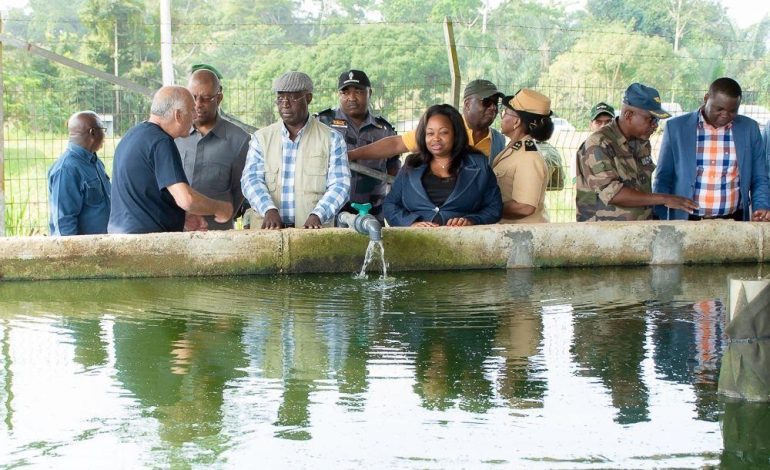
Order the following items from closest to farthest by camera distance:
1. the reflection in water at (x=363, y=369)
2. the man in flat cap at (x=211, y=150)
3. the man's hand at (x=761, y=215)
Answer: the reflection in water at (x=363, y=369) < the man in flat cap at (x=211, y=150) < the man's hand at (x=761, y=215)

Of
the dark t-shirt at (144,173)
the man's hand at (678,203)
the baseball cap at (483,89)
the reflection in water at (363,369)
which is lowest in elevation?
the reflection in water at (363,369)

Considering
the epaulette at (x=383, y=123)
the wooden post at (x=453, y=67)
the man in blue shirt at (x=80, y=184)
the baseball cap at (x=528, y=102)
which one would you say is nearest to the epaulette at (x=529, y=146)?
the baseball cap at (x=528, y=102)

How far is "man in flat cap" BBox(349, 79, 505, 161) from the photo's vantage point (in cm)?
764

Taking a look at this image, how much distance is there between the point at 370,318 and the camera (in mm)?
6074

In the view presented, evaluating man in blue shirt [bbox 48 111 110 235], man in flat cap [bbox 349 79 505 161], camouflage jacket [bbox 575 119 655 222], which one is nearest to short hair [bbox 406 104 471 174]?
man in flat cap [bbox 349 79 505 161]

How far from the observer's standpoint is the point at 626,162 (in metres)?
7.66

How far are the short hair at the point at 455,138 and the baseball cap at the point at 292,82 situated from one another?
760mm

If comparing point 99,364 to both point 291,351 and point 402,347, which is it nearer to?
point 291,351

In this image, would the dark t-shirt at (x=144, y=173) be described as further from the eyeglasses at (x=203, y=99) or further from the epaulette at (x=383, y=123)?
the epaulette at (x=383, y=123)

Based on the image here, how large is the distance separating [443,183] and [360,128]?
1.13m

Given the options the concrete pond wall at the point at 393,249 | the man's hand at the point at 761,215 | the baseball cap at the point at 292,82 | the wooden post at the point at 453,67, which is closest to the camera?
the concrete pond wall at the point at 393,249

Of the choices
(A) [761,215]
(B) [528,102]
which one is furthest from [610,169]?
(A) [761,215]

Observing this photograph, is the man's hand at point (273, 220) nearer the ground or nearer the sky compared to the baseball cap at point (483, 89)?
nearer the ground

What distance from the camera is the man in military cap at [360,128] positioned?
834 cm
